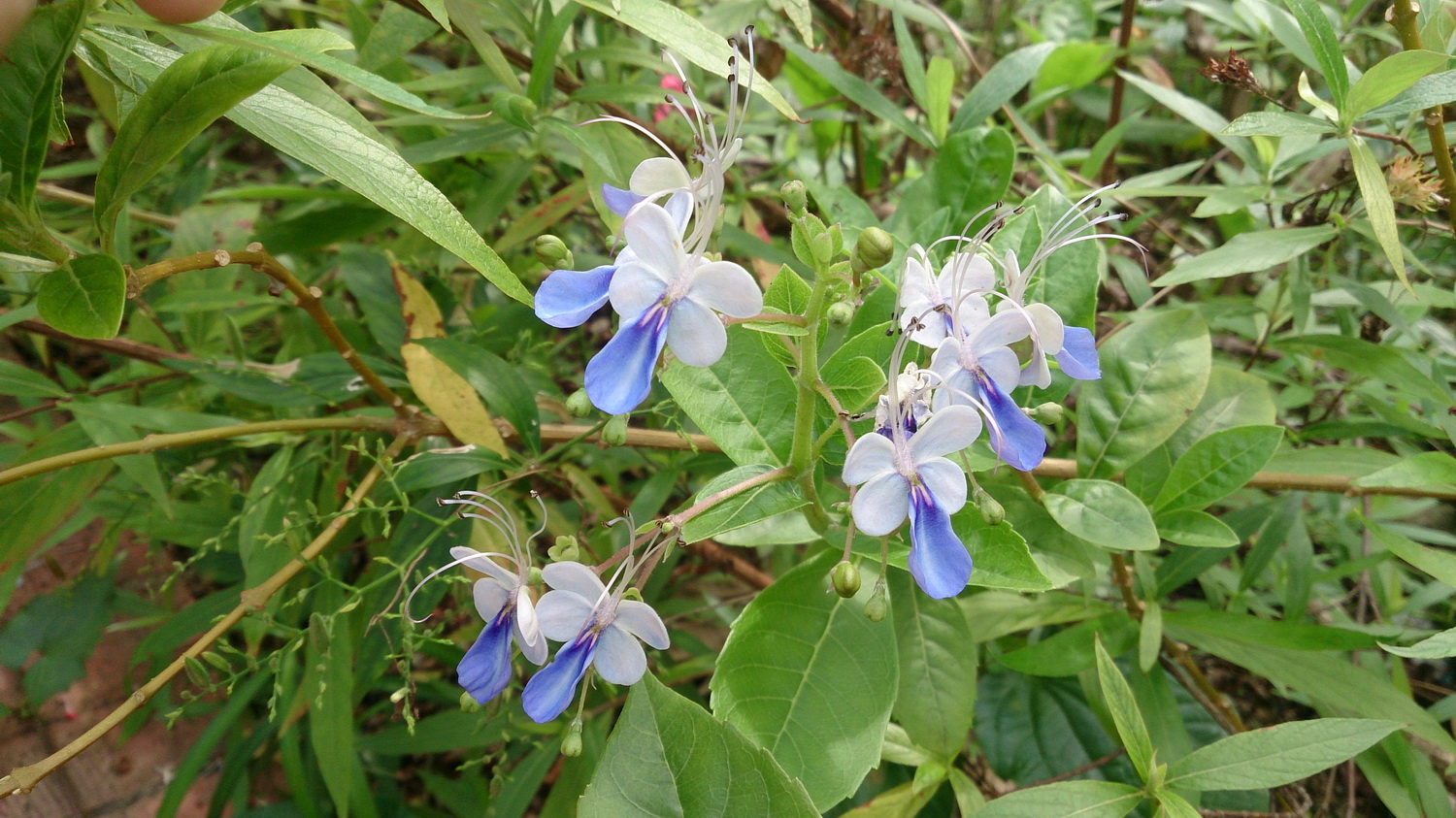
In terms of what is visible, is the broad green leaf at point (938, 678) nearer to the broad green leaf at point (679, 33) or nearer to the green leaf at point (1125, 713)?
the green leaf at point (1125, 713)

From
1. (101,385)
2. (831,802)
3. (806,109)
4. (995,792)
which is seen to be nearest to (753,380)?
(831,802)

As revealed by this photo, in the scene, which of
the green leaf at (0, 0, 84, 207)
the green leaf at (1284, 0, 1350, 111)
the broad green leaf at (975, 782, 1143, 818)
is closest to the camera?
the green leaf at (0, 0, 84, 207)

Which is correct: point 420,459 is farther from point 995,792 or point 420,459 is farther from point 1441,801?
point 1441,801

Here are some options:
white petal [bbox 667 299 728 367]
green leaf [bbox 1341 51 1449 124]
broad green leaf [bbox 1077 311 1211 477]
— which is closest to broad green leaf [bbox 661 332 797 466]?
white petal [bbox 667 299 728 367]

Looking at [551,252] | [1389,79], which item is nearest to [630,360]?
[551,252]

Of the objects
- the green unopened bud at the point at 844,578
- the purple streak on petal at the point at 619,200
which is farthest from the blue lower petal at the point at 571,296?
the green unopened bud at the point at 844,578

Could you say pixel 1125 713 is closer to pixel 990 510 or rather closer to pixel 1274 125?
pixel 990 510

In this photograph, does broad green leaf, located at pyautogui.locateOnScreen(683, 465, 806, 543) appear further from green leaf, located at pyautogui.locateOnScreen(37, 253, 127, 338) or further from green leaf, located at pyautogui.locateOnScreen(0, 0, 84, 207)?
green leaf, located at pyautogui.locateOnScreen(0, 0, 84, 207)
